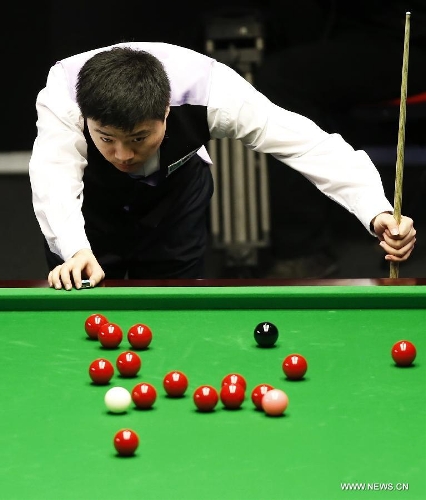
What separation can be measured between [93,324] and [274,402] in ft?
2.05

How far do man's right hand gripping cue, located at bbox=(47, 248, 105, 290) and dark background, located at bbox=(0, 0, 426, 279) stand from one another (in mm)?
2779

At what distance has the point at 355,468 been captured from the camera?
1546 millimetres

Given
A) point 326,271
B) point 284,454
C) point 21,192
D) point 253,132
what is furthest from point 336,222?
point 284,454

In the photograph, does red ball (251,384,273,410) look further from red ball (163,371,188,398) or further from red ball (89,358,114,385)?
red ball (89,358,114,385)

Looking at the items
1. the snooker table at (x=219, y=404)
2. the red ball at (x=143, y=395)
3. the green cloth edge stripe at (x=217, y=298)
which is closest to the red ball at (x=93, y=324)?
the snooker table at (x=219, y=404)

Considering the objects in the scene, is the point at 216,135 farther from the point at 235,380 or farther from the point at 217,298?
the point at 235,380

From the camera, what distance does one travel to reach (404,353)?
2.06 metres

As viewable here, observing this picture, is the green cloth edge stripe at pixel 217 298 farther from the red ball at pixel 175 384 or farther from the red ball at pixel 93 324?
the red ball at pixel 175 384

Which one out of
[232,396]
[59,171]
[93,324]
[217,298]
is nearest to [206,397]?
[232,396]

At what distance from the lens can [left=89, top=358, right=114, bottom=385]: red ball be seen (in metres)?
1.99

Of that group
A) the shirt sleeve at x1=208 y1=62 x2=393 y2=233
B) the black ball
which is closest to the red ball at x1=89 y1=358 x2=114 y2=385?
the black ball

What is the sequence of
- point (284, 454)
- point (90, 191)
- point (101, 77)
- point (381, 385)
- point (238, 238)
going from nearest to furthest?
1. point (284, 454)
2. point (381, 385)
3. point (101, 77)
4. point (90, 191)
5. point (238, 238)

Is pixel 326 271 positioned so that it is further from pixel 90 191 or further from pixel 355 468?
pixel 355 468

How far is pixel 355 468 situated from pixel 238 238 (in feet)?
12.4
